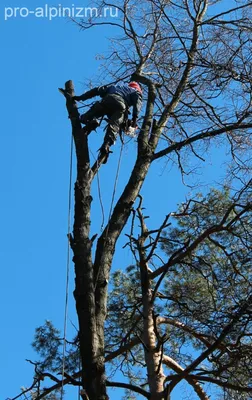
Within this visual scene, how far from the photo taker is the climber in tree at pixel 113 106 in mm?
5090

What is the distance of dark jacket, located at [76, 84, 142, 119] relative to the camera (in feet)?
17.8

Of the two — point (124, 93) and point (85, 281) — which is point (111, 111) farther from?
point (85, 281)

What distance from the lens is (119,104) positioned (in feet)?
17.4

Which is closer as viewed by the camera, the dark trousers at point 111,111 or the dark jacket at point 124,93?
the dark trousers at point 111,111

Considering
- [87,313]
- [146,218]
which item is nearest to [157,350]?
[87,313]

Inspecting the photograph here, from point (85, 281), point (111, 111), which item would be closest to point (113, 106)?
point (111, 111)

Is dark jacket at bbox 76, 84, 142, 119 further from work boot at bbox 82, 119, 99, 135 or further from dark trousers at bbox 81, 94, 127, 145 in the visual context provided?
work boot at bbox 82, 119, 99, 135

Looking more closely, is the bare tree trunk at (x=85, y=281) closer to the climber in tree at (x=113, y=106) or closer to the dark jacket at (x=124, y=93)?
the climber in tree at (x=113, y=106)

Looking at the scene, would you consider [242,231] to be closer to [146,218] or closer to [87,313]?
[146,218]

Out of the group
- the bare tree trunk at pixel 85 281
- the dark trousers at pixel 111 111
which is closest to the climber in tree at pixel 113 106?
the dark trousers at pixel 111 111

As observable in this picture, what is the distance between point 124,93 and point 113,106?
28 cm

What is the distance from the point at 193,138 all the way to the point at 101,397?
2.76 m

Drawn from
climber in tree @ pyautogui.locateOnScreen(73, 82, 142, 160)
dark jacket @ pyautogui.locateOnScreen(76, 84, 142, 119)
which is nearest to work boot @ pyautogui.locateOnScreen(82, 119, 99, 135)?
climber in tree @ pyautogui.locateOnScreen(73, 82, 142, 160)

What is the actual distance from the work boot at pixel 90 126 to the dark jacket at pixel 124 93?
1.00ft
